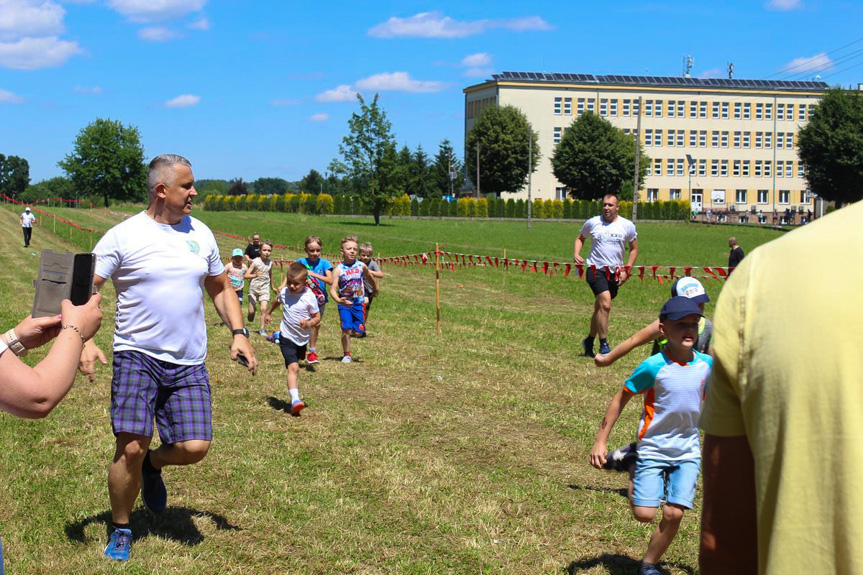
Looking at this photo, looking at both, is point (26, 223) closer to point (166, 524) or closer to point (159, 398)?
point (166, 524)

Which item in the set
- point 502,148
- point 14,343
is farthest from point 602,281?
point 502,148

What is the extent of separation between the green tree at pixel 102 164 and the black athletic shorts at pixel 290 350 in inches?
4041

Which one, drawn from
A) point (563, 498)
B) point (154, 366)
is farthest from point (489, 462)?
point (154, 366)

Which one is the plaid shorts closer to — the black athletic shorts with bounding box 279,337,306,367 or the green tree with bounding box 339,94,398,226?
the black athletic shorts with bounding box 279,337,306,367

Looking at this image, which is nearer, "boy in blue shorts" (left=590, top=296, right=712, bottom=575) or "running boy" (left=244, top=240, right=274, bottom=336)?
"boy in blue shorts" (left=590, top=296, right=712, bottom=575)

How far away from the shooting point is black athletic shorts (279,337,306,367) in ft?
32.7

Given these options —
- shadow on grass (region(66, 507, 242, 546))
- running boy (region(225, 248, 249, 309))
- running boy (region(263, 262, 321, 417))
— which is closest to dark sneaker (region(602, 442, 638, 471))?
shadow on grass (region(66, 507, 242, 546))

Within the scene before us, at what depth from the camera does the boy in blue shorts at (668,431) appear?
5.13 m

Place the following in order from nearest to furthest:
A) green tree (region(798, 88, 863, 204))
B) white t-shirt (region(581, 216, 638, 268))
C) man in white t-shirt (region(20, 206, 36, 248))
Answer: white t-shirt (region(581, 216, 638, 268)) < man in white t-shirt (region(20, 206, 36, 248)) < green tree (region(798, 88, 863, 204))

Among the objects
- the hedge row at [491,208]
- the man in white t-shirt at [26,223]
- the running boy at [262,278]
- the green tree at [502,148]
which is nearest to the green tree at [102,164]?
the hedge row at [491,208]

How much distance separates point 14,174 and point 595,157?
5439 inches

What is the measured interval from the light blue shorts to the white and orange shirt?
0.04m

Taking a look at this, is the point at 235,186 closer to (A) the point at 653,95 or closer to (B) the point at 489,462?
(A) the point at 653,95

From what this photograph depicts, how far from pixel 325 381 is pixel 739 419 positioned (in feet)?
31.7
